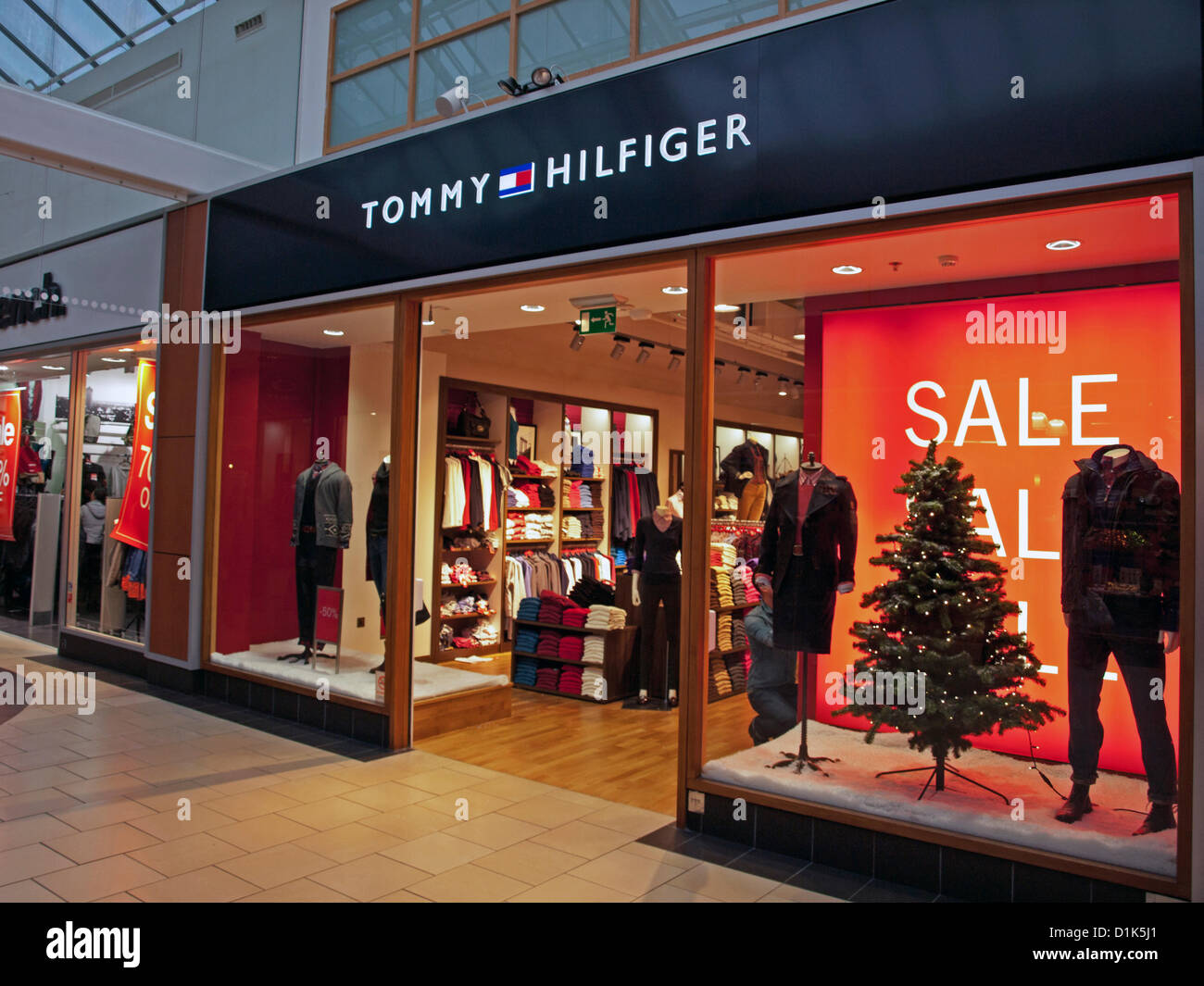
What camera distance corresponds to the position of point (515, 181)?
4.77 m

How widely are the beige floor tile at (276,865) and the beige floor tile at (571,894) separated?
0.84 m

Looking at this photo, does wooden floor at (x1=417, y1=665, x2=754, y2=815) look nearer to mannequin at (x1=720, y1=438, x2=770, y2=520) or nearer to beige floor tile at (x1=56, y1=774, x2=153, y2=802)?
mannequin at (x1=720, y1=438, x2=770, y2=520)

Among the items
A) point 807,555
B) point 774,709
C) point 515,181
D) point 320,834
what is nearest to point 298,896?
point 320,834

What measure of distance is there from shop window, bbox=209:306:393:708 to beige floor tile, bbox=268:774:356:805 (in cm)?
78

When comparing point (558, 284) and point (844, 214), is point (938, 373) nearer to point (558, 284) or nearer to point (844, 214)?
point (844, 214)

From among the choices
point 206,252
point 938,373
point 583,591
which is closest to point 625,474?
point 583,591

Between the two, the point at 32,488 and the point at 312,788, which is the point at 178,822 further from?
the point at 32,488

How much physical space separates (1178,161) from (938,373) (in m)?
1.14

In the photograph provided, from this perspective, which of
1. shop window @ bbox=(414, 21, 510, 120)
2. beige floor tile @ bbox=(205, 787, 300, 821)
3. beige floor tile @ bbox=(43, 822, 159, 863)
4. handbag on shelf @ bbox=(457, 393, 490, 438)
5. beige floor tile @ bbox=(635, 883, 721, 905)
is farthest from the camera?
handbag on shelf @ bbox=(457, 393, 490, 438)

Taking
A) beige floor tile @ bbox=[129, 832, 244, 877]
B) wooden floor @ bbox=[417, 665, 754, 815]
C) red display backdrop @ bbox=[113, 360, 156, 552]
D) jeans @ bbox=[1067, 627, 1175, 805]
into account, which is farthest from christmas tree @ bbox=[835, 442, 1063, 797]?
red display backdrop @ bbox=[113, 360, 156, 552]

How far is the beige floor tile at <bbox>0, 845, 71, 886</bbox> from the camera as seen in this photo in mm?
3379

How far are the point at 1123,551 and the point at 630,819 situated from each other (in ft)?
7.83
